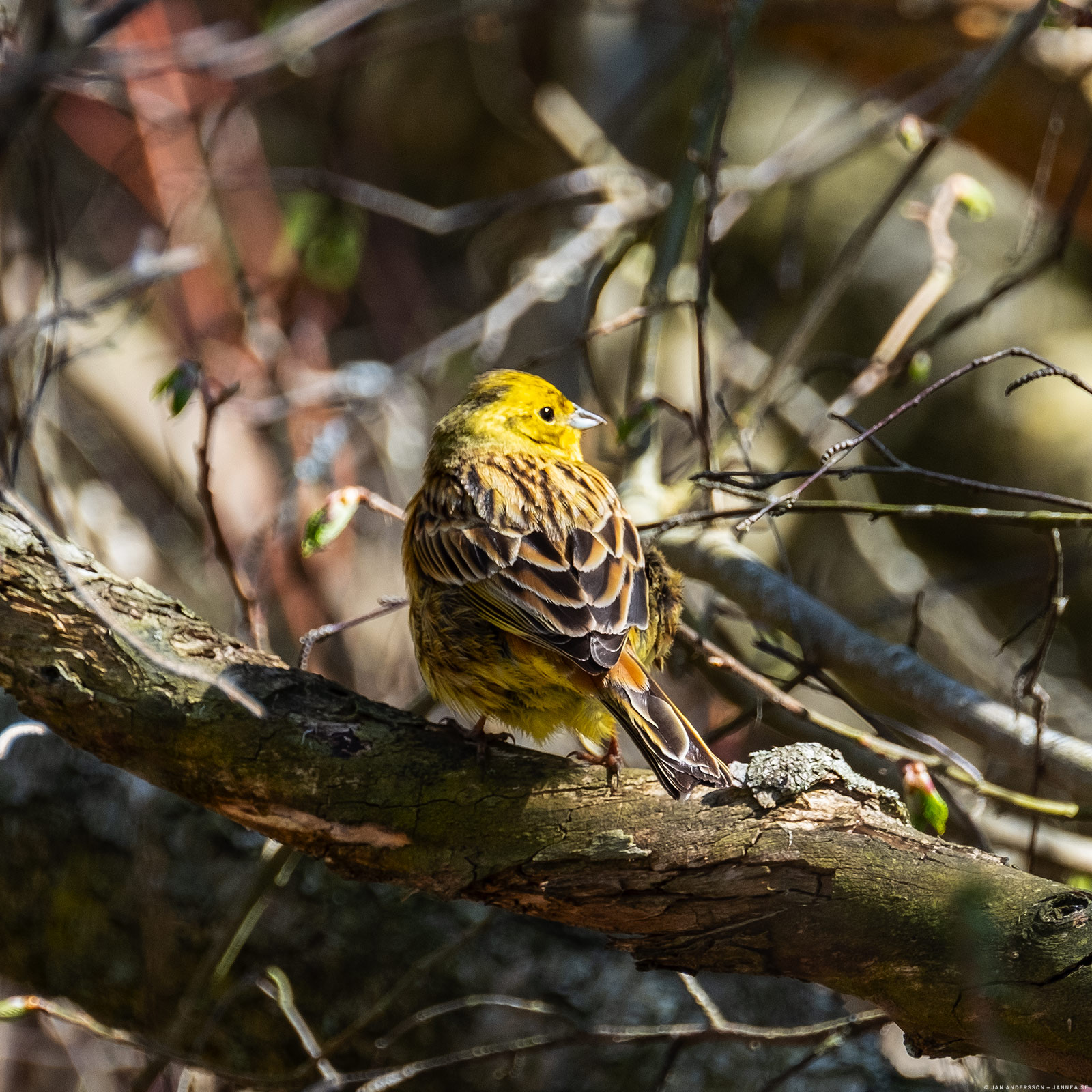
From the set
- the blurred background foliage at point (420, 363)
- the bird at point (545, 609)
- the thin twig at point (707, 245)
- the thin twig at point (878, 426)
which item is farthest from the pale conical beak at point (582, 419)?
the thin twig at point (878, 426)

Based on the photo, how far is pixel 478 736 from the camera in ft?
8.43

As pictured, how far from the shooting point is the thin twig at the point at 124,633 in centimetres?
226

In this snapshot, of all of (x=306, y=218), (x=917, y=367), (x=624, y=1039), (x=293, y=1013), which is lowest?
(x=293, y=1013)

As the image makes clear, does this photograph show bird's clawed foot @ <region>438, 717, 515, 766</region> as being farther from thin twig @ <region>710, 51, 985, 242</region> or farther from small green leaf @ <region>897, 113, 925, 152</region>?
thin twig @ <region>710, 51, 985, 242</region>

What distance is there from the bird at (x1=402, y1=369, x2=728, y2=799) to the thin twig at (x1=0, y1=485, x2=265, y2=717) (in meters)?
0.55

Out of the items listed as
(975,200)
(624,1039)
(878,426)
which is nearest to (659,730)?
(878,426)

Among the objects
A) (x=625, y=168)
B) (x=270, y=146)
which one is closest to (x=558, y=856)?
(x=625, y=168)

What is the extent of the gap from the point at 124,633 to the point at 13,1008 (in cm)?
100

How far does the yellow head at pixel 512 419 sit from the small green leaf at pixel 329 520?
725 millimetres

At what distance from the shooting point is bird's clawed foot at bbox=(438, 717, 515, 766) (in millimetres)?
2453

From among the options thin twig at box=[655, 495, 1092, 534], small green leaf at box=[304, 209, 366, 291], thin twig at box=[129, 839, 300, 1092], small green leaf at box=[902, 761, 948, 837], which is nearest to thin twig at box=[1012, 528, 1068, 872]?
thin twig at box=[655, 495, 1092, 534]

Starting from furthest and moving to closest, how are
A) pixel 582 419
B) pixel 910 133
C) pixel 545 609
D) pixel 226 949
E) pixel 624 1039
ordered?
pixel 582 419, pixel 910 133, pixel 226 949, pixel 624 1039, pixel 545 609

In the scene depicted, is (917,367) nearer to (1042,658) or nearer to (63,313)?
(1042,658)

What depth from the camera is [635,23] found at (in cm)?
707
